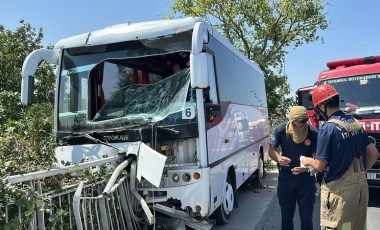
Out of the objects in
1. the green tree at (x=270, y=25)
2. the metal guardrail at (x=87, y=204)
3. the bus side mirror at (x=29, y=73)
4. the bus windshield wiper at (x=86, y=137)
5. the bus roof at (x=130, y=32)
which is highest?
the green tree at (x=270, y=25)

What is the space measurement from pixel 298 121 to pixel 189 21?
6.36 ft

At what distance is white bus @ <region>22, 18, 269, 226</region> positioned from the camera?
16.3 feet

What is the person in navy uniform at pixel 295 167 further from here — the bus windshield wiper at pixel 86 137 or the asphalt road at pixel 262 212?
the bus windshield wiper at pixel 86 137

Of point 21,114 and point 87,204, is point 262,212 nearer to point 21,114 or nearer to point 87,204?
point 87,204

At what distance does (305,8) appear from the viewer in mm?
24047

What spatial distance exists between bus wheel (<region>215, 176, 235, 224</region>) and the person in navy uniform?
148 centimetres

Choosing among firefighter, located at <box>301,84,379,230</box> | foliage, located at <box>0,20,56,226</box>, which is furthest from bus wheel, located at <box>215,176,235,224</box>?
foliage, located at <box>0,20,56,226</box>

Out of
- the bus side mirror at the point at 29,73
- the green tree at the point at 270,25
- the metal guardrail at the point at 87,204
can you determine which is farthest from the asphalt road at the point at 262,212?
the green tree at the point at 270,25

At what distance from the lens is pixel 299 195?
4.71 metres

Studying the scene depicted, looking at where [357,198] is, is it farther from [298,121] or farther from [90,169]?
[90,169]

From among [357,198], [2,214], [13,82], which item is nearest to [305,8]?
[13,82]

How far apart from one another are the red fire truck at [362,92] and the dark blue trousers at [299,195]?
298 cm

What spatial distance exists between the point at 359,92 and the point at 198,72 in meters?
4.65

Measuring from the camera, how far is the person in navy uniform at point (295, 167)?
464 cm
